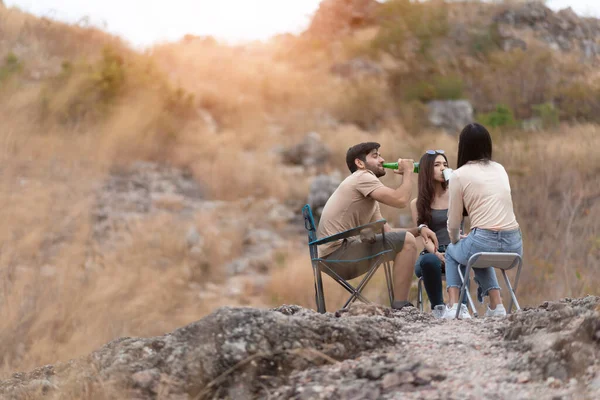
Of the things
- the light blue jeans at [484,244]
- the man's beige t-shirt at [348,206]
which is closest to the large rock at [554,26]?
the man's beige t-shirt at [348,206]

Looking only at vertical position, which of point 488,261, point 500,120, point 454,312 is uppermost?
point 500,120

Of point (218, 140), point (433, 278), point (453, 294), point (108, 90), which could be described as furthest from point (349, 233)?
point (108, 90)

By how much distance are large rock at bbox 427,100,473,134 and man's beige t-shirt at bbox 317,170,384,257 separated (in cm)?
1075

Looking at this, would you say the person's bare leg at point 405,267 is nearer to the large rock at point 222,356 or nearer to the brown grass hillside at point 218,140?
the large rock at point 222,356

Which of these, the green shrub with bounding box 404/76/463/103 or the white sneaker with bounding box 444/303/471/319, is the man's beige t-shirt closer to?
the white sneaker with bounding box 444/303/471/319

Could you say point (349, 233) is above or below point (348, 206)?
below

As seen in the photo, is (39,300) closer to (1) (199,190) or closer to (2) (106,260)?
(2) (106,260)

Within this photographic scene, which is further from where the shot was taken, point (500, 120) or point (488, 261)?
point (500, 120)

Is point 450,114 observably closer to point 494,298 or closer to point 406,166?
point 406,166

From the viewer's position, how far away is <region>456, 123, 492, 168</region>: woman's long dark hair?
3803 mm

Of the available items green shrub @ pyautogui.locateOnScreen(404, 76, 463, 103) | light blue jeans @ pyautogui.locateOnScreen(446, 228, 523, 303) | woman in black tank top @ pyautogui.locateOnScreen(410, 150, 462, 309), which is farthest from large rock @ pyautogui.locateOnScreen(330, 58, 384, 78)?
light blue jeans @ pyautogui.locateOnScreen(446, 228, 523, 303)

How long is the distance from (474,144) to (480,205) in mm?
317

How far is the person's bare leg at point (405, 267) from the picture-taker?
422 cm

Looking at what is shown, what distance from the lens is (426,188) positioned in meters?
4.46
